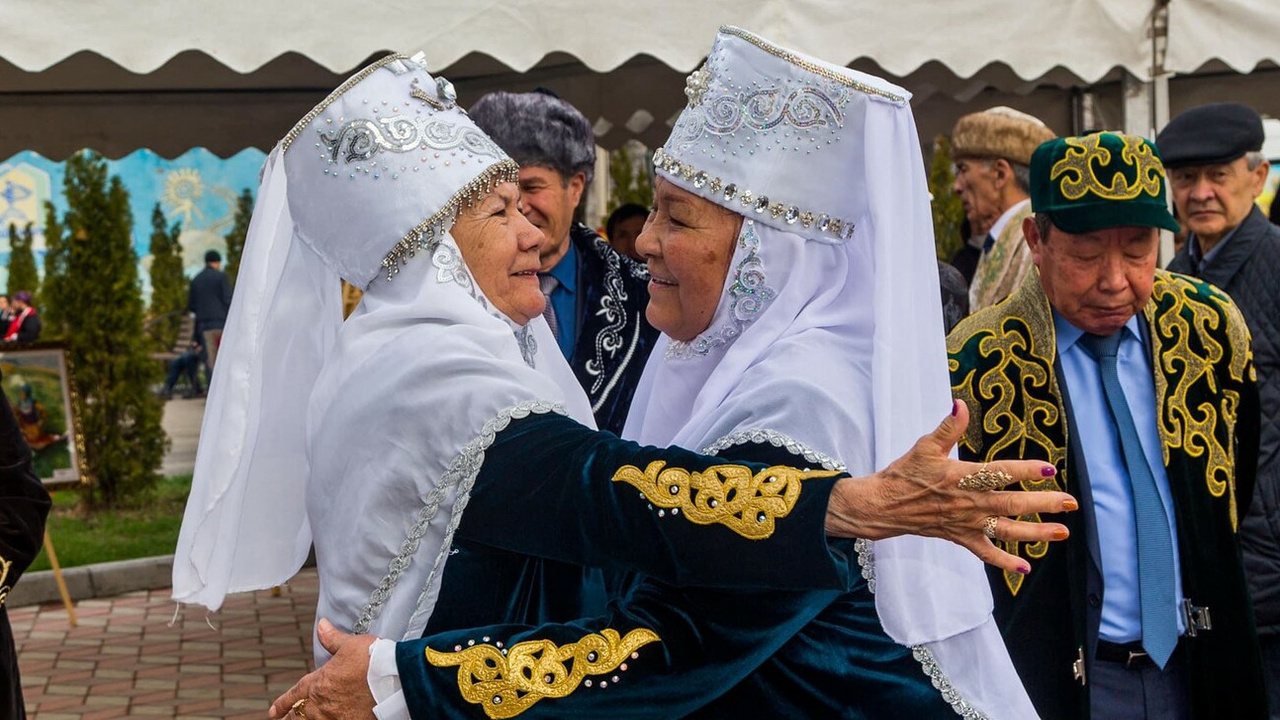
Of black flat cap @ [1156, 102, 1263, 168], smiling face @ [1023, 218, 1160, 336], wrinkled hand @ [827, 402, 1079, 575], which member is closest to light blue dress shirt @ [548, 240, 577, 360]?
smiling face @ [1023, 218, 1160, 336]

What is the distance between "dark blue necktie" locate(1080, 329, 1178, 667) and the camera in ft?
9.52

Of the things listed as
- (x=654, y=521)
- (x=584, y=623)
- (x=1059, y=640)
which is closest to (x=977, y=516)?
(x=654, y=521)

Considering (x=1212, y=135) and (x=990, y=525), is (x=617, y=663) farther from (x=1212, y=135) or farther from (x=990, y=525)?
(x=1212, y=135)

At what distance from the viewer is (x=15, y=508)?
328 centimetres

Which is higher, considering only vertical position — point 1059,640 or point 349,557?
point 349,557

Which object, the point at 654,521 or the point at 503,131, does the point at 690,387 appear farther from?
the point at 503,131

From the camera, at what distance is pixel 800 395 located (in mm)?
1935

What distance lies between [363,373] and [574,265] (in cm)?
196

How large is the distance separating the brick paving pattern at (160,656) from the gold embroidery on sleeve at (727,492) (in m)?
4.54

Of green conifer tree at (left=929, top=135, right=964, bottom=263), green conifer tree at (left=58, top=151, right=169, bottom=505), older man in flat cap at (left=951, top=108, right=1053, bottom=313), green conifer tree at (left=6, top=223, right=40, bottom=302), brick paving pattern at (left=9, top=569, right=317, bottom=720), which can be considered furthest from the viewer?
green conifer tree at (left=6, top=223, right=40, bottom=302)

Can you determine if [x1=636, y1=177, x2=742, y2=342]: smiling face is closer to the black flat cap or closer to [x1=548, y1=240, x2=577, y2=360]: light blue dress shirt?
[x1=548, y1=240, x2=577, y2=360]: light blue dress shirt

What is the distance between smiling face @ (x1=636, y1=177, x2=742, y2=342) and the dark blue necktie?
1.12 metres

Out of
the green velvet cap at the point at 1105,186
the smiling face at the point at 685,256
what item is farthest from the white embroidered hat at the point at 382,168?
the green velvet cap at the point at 1105,186

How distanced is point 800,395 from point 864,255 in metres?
0.30
